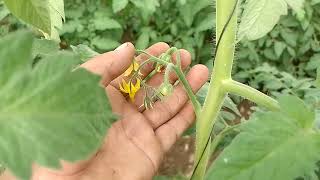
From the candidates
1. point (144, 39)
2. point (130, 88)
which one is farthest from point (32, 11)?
point (144, 39)

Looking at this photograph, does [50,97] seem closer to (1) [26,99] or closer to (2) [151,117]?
(1) [26,99]

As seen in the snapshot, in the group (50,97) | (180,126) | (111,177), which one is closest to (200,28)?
(180,126)

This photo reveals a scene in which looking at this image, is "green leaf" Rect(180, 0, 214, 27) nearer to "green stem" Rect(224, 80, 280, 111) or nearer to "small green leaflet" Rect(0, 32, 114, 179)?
"green stem" Rect(224, 80, 280, 111)

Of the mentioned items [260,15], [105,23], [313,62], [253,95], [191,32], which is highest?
[260,15]

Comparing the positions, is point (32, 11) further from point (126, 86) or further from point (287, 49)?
point (287, 49)

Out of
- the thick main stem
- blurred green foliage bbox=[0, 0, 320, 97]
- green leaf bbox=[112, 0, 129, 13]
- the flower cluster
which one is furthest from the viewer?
blurred green foliage bbox=[0, 0, 320, 97]

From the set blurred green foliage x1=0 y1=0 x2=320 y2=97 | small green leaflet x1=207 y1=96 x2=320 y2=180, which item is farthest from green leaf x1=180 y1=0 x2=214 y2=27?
small green leaflet x1=207 y1=96 x2=320 y2=180

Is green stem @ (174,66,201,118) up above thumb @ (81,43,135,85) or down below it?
below
